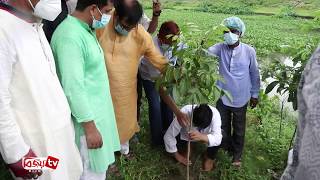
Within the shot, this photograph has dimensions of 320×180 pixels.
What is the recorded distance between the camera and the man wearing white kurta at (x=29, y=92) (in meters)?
1.86

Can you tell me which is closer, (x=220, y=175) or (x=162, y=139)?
(x=220, y=175)

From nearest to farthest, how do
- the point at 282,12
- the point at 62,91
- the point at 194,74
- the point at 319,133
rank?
the point at 319,133 < the point at 62,91 < the point at 194,74 < the point at 282,12

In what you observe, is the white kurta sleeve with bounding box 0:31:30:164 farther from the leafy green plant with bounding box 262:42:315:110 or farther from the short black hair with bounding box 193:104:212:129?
the leafy green plant with bounding box 262:42:315:110

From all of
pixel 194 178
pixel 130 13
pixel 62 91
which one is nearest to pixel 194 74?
pixel 130 13

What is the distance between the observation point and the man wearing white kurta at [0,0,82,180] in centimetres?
186

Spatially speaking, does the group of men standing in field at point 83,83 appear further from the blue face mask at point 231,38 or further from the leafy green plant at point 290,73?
the leafy green plant at point 290,73

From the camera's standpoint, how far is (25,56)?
1.93m

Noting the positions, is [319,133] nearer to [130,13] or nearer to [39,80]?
[39,80]

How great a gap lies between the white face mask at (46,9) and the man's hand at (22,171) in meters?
0.70

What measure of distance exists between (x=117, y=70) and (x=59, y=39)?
0.82 meters

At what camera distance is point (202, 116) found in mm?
3324

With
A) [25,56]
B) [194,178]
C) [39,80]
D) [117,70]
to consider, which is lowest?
[194,178]

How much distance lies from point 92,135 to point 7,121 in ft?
2.04

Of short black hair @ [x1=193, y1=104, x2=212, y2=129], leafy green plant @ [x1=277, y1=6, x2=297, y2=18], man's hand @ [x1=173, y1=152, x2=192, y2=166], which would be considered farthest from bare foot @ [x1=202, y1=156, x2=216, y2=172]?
leafy green plant @ [x1=277, y1=6, x2=297, y2=18]
